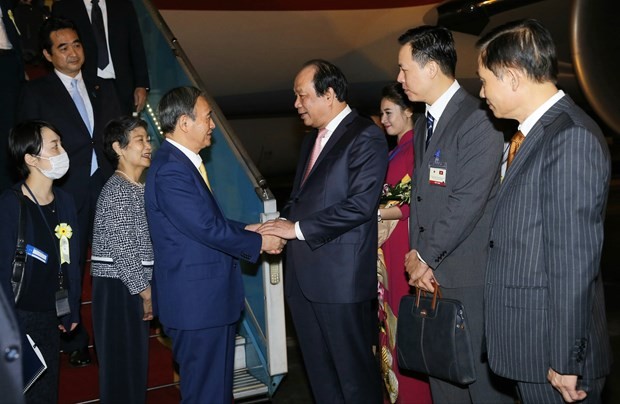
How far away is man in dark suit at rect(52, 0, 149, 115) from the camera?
13.6ft

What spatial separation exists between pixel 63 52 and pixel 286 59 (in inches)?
158

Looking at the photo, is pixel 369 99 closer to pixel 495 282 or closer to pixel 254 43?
pixel 254 43

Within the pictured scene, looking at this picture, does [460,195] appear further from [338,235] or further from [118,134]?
[118,134]

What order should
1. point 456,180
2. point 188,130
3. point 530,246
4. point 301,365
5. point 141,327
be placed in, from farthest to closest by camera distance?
point 301,365 < point 141,327 < point 188,130 < point 456,180 < point 530,246

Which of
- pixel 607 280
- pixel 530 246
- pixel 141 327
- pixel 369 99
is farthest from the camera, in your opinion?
pixel 369 99

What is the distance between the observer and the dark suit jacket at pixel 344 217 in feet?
8.96

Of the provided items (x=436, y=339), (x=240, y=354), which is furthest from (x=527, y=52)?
(x=240, y=354)

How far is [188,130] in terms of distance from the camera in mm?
2652

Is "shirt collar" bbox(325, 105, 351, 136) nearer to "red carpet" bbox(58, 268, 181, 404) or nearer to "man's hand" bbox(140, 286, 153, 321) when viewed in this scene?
"man's hand" bbox(140, 286, 153, 321)

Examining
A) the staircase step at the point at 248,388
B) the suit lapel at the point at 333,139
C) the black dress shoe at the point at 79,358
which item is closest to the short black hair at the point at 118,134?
the suit lapel at the point at 333,139

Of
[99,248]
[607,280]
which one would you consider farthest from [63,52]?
[607,280]

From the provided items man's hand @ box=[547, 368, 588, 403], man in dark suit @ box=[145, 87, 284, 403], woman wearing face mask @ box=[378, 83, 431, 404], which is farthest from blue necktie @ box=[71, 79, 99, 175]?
man's hand @ box=[547, 368, 588, 403]

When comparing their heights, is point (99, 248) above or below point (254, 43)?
below

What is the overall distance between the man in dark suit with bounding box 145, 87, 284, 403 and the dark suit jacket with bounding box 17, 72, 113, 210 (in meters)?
1.22
